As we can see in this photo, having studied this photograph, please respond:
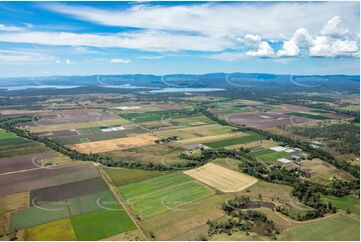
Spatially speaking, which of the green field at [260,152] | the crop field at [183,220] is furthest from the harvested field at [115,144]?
the crop field at [183,220]

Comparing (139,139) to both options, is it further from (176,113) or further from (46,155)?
(176,113)

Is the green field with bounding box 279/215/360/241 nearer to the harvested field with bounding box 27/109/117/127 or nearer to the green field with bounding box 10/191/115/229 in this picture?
the green field with bounding box 10/191/115/229

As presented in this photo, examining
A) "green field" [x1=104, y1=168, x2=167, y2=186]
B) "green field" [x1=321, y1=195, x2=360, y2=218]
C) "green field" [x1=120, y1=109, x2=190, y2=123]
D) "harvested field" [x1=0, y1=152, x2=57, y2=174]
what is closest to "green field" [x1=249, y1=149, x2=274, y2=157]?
"green field" [x1=104, y1=168, x2=167, y2=186]

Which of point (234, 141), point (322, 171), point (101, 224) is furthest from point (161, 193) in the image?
point (234, 141)

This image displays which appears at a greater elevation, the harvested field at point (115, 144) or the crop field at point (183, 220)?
the harvested field at point (115, 144)

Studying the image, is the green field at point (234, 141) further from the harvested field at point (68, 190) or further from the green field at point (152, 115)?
the green field at point (152, 115)

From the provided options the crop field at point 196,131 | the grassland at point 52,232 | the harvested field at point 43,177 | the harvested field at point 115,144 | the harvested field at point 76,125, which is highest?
the harvested field at point 76,125
